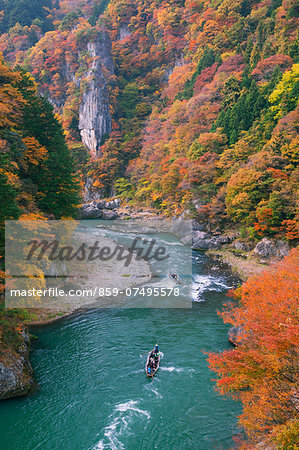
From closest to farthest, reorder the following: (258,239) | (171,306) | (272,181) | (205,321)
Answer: (205,321)
(171,306)
(272,181)
(258,239)

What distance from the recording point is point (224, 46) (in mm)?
54219

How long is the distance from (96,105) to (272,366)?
80.1 m

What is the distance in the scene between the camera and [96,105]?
7419cm

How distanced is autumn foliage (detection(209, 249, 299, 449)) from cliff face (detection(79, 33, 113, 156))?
7331 cm

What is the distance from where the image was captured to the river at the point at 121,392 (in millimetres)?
8945

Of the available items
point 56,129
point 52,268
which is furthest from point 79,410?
point 56,129

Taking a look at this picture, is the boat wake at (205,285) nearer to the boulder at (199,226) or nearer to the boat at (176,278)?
the boat at (176,278)

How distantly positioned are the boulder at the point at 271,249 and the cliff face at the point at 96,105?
2403 inches

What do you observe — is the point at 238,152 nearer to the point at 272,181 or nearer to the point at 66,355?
the point at 272,181

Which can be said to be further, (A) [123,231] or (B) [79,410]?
(A) [123,231]

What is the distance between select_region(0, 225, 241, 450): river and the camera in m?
8.95

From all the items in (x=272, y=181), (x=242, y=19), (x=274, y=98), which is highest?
(x=242, y=19)

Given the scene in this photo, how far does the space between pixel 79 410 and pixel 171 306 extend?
1000 cm

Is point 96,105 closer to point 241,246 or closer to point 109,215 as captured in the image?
point 109,215
